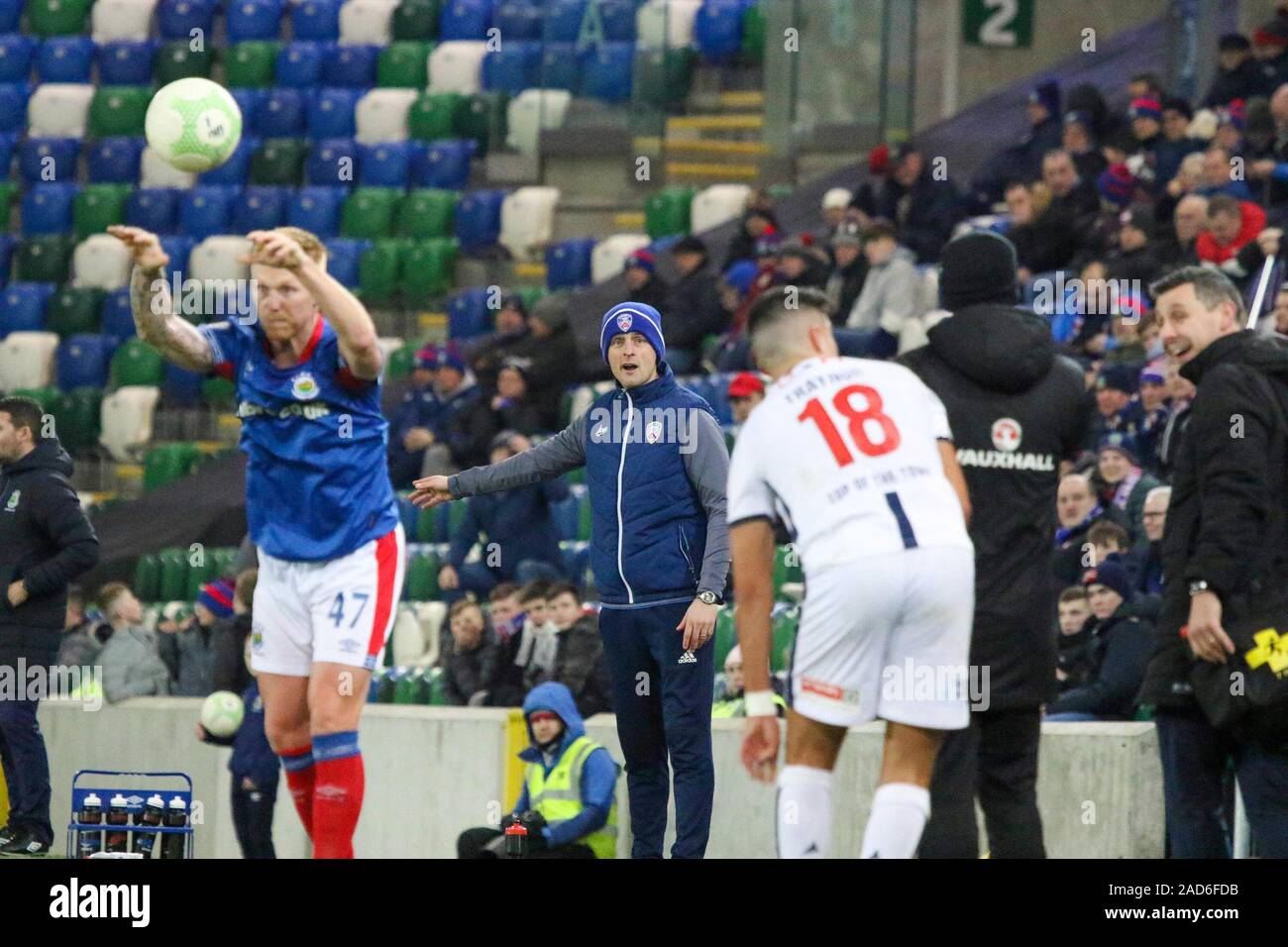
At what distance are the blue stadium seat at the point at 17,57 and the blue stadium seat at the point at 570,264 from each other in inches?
283

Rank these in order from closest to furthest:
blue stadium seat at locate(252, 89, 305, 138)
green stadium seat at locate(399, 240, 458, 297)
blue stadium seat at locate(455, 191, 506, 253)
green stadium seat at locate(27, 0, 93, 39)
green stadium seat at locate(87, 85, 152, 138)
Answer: green stadium seat at locate(399, 240, 458, 297) → blue stadium seat at locate(455, 191, 506, 253) → blue stadium seat at locate(252, 89, 305, 138) → green stadium seat at locate(87, 85, 152, 138) → green stadium seat at locate(27, 0, 93, 39)

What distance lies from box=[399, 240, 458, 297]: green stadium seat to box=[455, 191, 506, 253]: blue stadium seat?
324 mm

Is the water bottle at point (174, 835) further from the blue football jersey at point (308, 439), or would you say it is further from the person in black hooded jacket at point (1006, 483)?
the person in black hooded jacket at point (1006, 483)

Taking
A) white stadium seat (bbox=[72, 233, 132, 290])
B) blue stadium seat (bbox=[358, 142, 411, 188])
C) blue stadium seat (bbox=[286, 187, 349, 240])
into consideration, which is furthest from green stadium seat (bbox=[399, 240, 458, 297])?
white stadium seat (bbox=[72, 233, 132, 290])

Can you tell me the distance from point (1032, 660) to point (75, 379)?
1440 centimetres

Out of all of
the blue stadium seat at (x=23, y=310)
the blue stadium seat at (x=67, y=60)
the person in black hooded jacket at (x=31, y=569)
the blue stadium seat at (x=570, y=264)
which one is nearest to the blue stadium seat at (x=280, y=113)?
the blue stadium seat at (x=67, y=60)

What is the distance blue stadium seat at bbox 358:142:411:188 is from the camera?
2031 centimetres

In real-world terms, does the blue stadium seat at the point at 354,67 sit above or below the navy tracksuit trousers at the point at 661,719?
above

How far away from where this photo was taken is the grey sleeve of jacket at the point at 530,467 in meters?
7.35

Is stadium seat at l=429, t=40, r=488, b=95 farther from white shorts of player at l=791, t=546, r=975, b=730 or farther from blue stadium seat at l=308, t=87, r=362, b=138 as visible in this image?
white shorts of player at l=791, t=546, r=975, b=730

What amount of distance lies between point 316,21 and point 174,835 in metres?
14.6

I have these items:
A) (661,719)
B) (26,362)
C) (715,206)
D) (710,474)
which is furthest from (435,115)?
(661,719)

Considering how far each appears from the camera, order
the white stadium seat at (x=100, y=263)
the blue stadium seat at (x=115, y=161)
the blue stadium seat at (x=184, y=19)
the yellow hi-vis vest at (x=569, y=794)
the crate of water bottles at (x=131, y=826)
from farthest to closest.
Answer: the blue stadium seat at (x=184, y=19)
the blue stadium seat at (x=115, y=161)
the white stadium seat at (x=100, y=263)
the yellow hi-vis vest at (x=569, y=794)
the crate of water bottles at (x=131, y=826)

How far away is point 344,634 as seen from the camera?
Result: 23.0ft
